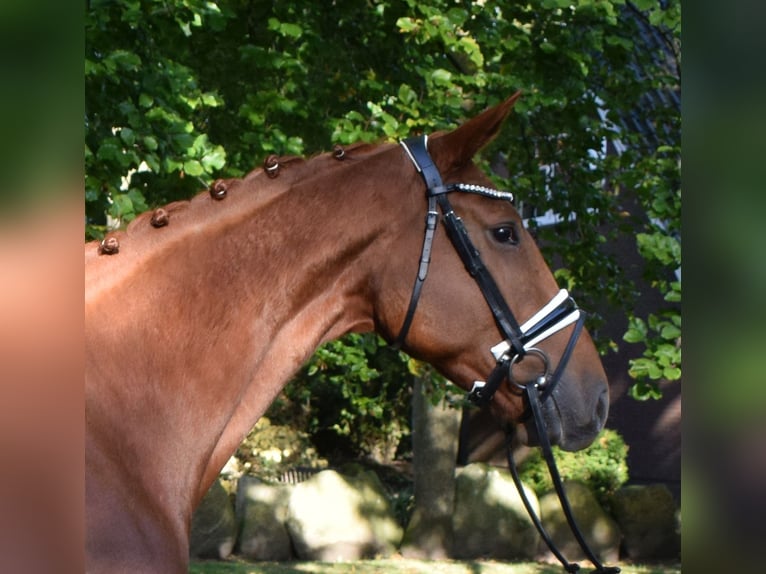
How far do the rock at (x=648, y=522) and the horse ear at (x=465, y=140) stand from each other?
32.1 feet

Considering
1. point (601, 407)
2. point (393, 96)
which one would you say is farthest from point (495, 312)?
point (393, 96)

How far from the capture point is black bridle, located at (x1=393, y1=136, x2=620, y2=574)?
115 inches

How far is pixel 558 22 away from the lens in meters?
8.24

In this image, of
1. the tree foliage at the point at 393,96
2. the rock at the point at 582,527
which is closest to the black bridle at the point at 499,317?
the tree foliage at the point at 393,96

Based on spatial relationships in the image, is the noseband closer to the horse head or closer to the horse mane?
the horse head

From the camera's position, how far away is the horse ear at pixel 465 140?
2980 mm

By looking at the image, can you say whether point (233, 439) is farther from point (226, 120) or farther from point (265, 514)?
point (265, 514)

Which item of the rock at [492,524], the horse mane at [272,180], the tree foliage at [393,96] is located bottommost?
the rock at [492,524]

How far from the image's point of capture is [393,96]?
730 centimetres

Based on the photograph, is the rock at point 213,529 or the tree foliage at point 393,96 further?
the rock at point 213,529

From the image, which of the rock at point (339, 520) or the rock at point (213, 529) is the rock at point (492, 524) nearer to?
the rock at point (339, 520)

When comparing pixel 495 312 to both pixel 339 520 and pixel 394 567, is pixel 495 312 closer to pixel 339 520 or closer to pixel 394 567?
pixel 394 567

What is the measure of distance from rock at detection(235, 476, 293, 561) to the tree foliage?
4.48 m

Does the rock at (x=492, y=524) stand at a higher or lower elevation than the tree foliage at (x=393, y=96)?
lower
